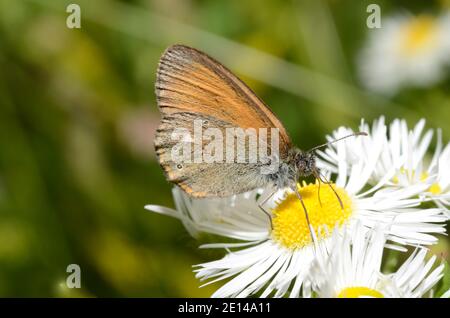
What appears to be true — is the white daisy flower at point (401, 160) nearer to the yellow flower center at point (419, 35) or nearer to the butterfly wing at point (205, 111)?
the butterfly wing at point (205, 111)

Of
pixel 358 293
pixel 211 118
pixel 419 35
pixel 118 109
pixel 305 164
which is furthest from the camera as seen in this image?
pixel 419 35

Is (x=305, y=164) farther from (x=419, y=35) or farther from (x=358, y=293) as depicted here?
(x=419, y=35)

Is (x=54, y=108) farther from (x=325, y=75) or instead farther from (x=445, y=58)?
(x=445, y=58)

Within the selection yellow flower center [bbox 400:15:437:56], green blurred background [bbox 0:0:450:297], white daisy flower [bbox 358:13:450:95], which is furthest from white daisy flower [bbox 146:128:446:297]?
yellow flower center [bbox 400:15:437:56]

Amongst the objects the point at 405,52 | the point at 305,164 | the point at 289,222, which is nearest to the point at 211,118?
the point at 305,164

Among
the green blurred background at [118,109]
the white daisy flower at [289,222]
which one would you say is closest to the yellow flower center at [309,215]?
the white daisy flower at [289,222]

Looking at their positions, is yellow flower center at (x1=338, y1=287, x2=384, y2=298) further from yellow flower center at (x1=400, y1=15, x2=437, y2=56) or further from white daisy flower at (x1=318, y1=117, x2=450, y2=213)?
yellow flower center at (x1=400, y1=15, x2=437, y2=56)

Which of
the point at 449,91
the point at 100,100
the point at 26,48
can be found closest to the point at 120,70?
the point at 100,100
